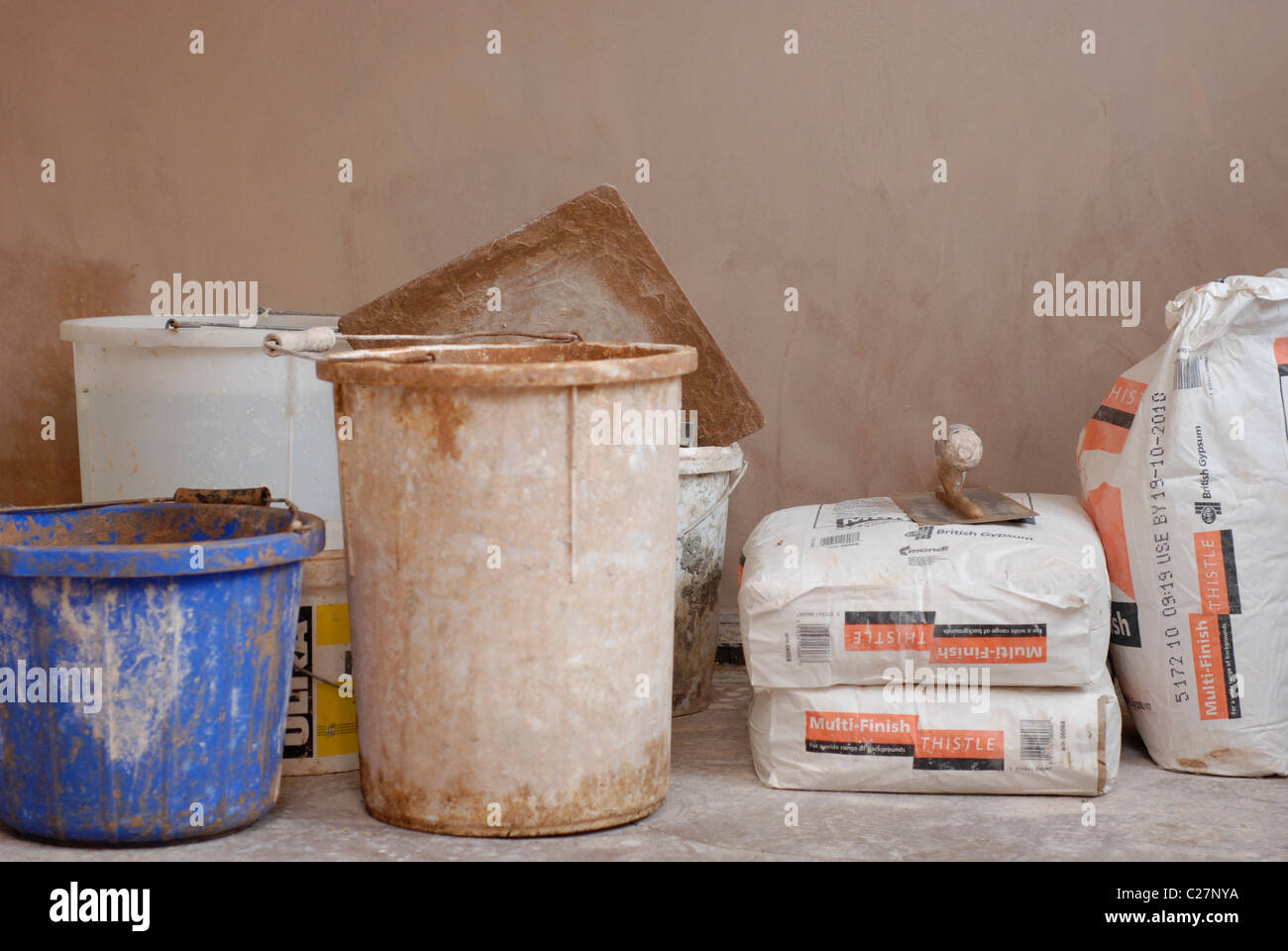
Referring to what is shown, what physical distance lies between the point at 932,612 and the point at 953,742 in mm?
245

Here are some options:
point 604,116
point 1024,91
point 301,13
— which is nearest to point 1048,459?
point 1024,91

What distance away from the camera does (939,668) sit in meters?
2.53

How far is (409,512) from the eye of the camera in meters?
2.27

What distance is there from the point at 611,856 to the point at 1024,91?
223cm

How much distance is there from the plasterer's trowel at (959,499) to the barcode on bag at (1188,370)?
0.38m

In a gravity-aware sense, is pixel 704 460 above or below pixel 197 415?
below

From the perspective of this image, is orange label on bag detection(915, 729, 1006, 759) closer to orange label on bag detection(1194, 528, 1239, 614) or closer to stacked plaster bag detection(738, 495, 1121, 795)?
stacked plaster bag detection(738, 495, 1121, 795)

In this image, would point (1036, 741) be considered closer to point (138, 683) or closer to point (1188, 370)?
point (1188, 370)

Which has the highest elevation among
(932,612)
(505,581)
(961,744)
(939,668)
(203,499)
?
(203,499)

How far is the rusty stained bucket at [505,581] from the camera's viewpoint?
223cm

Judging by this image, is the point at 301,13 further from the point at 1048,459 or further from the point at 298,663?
the point at 1048,459

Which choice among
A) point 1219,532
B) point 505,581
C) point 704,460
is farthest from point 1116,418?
point 505,581

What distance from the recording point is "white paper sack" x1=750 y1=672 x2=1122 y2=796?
2.51 m
